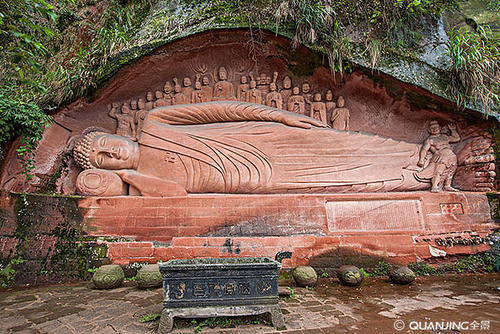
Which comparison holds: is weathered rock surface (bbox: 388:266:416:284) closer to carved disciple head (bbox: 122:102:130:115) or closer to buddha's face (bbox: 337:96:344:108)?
buddha's face (bbox: 337:96:344:108)

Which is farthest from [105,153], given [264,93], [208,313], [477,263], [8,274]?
[477,263]

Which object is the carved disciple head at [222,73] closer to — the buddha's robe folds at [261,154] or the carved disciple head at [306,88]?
the buddha's robe folds at [261,154]

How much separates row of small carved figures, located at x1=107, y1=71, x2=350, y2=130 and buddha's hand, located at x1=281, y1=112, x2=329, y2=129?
26 centimetres

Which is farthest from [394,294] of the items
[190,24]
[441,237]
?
[190,24]

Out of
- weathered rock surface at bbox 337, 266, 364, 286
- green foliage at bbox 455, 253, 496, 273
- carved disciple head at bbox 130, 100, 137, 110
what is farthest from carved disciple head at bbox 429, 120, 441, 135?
carved disciple head at bbox 130, 100, 137, 110

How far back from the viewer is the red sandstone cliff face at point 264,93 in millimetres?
4801

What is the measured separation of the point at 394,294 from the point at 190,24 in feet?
17.1

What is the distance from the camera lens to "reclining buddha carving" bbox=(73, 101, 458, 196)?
4672 millimetres

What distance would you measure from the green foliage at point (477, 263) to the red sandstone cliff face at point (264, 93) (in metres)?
1.18

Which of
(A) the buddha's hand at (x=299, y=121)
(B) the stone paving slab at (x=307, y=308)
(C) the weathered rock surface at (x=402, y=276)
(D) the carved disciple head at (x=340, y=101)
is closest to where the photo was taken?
(B) the stone paving slab at (x=307, y=308)

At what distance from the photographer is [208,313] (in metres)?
2.34

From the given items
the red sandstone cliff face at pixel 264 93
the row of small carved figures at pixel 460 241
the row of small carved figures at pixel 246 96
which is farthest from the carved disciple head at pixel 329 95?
the row of small carved figures at pixel 460 241

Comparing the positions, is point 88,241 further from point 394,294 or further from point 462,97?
point 462,97

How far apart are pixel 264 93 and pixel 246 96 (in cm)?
36
